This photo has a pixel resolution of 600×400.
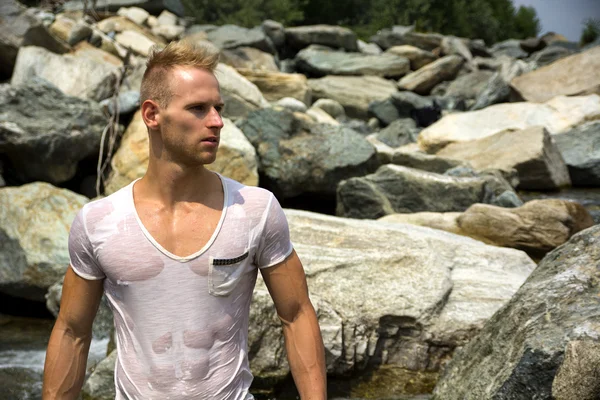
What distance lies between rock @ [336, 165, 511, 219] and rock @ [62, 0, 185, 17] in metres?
15.5

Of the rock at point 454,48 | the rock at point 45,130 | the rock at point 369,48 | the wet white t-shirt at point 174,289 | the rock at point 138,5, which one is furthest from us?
the rock at point 369,48

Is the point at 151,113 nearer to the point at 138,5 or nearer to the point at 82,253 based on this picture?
the point at 82,253

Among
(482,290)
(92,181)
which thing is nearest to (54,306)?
(92,181)

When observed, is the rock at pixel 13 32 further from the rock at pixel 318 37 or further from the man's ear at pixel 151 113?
the rock at pixel 318 37

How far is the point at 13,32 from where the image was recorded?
12.8 metres

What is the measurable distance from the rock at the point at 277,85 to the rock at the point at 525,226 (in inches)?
435

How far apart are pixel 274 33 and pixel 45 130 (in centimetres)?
1813

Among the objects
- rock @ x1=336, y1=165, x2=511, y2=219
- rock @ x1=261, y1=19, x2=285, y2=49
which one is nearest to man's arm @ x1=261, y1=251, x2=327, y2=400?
rock @ x1=336, y1=165, x2=511, y2=219

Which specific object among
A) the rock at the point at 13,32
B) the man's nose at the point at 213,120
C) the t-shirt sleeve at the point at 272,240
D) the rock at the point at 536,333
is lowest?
the rock at the point at 13,32

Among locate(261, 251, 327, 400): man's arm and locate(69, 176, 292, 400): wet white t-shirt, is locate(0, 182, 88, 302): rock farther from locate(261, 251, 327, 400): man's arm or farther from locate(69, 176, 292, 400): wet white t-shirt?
locate(261, 251, 327, 400): man's arm

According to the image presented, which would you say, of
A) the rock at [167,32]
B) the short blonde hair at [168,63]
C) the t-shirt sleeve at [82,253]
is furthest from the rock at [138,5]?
the t-shirt sleeve at [82,253]

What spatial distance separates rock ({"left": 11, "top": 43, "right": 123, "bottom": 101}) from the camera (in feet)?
38.4

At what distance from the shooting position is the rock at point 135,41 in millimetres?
17312

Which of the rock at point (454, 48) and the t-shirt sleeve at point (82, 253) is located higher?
the t-shirt sleeve at point (82, 253)
